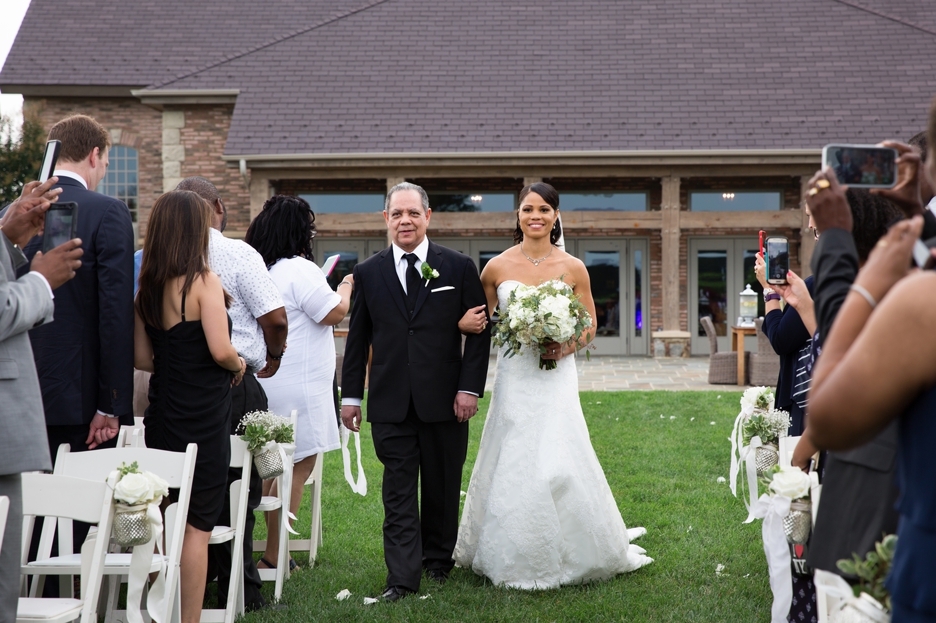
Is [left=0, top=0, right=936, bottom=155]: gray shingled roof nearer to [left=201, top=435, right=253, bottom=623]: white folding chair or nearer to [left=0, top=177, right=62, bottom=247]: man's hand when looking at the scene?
[left=201, top=435, right=253, bottom=623]: white folding chair

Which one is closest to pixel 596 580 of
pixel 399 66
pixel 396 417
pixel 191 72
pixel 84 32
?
pixel 396 417

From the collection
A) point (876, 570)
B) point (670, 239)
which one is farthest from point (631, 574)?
point (670, 239)

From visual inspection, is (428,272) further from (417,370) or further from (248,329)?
(248,329)

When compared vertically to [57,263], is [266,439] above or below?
below

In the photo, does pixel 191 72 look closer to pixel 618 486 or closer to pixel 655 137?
pixel 655 137

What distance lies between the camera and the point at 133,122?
2103cm

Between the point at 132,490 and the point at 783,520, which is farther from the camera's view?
the point at 783,520

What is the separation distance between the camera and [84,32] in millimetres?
22109

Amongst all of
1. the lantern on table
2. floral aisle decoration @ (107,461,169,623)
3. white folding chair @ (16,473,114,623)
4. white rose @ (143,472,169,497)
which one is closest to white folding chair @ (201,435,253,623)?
floral aisle decoration @ (107,461,169,623)

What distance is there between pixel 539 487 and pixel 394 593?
997 millimetres

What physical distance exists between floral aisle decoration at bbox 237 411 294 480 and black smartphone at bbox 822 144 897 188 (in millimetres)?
3121

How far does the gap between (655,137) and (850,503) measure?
54.2 ft

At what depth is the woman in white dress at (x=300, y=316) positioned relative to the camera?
5379mm

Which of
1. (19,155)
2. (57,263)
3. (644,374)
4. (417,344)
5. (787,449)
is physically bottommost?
(644,374)
